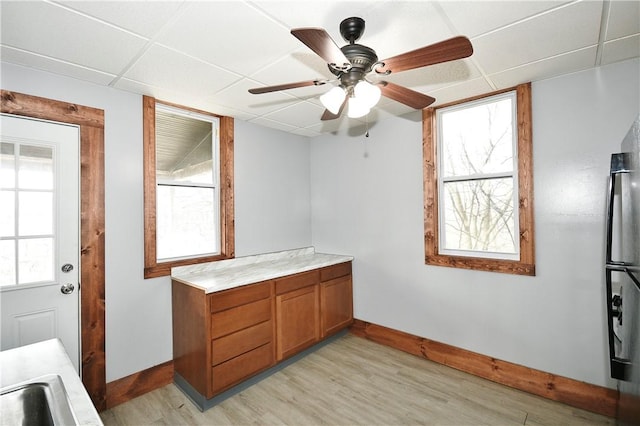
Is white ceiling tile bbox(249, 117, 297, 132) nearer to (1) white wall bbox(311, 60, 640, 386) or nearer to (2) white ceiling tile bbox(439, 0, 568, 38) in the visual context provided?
(1) white wall bbox(311, 60, 640, 386)

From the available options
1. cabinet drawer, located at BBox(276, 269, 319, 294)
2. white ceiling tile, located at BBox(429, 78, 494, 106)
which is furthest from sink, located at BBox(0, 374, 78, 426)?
white ceiling tile, located at BBox(429, 78, 494, 106)

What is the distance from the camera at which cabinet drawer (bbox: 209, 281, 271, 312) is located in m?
2.38

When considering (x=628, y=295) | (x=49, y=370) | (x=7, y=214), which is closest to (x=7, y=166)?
(x=7, y=214)

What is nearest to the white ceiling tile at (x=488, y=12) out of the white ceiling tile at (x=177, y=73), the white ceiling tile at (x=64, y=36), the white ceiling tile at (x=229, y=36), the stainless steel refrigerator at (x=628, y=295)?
the stainless steel refrigerator at (x=628, y=295)

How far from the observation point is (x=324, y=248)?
4094mm

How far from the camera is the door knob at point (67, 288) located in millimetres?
2229

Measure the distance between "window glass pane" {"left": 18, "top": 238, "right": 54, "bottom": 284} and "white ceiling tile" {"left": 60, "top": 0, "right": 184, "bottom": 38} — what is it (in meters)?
1.63

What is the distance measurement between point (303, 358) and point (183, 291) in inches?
56.7

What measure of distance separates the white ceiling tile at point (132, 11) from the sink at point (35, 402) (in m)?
1.75

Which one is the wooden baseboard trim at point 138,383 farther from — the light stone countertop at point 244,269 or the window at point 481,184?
the window at point 481,184

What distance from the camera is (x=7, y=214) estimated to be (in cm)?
204

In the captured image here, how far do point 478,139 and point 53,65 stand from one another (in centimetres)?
355

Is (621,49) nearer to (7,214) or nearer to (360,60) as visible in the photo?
(360,60)

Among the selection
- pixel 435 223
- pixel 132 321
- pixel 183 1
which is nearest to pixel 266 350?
pixel 132 321
